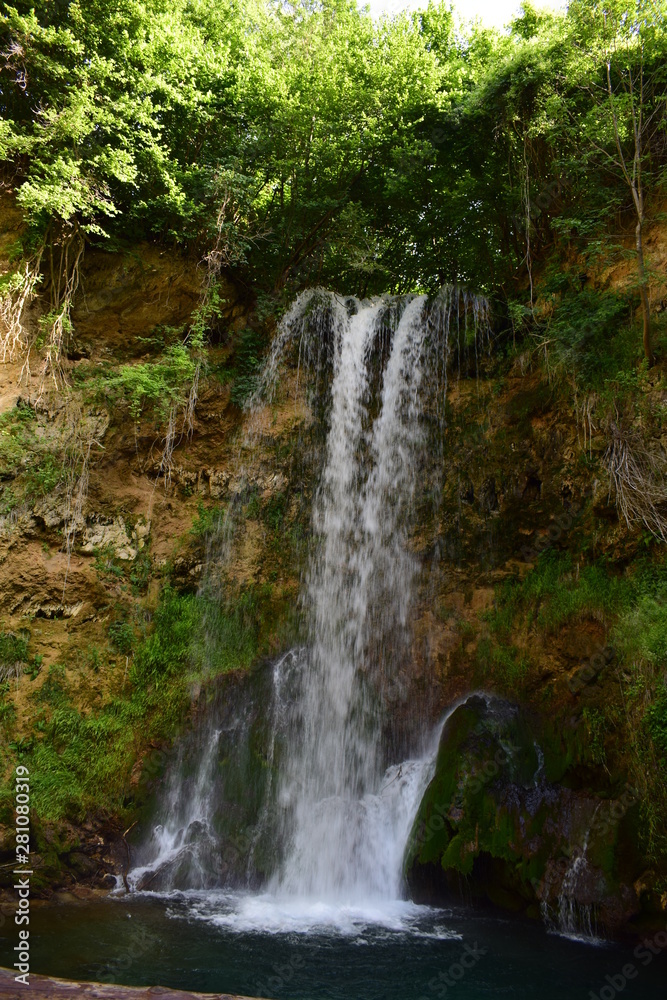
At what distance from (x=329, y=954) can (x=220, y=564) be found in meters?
5.57

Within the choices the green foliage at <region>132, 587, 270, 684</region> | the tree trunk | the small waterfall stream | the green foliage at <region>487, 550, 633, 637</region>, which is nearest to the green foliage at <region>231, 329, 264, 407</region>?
the small waterfall stream

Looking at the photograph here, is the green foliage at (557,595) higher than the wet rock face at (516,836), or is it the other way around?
the green foliage at (557,595)

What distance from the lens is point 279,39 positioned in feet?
38.9

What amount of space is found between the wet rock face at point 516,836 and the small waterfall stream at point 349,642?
41cm

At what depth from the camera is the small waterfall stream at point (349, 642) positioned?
286 inches

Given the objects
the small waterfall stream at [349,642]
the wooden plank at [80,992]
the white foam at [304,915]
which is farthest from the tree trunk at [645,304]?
the wooden plank at [80,992]

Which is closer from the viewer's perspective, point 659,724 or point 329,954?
point 329,954

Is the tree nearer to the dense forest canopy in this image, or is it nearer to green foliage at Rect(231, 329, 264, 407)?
the dense forest canopy

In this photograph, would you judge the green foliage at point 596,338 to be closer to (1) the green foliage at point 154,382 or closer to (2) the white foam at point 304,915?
(1) the green foliage at point 154,382

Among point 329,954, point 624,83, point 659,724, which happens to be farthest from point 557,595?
point 624,83

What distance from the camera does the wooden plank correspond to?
2646 mm

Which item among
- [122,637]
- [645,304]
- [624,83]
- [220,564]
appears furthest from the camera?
[220,564]

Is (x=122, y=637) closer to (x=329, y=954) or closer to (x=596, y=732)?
(x=329, y=954)

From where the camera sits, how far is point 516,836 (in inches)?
260
